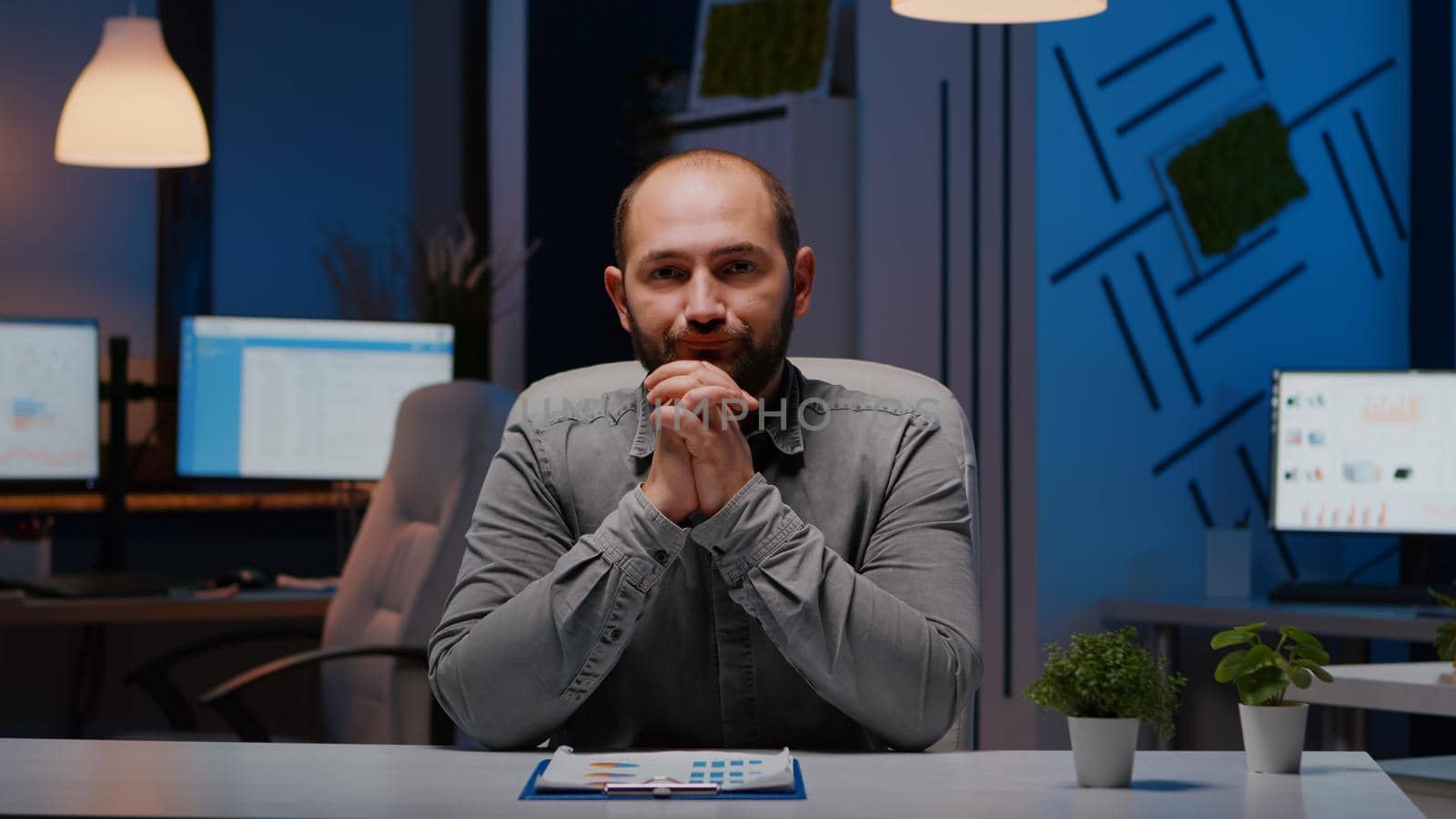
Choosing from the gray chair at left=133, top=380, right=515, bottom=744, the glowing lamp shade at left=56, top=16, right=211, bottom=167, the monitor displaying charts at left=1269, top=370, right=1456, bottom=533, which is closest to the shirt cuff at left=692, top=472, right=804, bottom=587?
the gray chair at left=133, top=380, right=515, bottom=744

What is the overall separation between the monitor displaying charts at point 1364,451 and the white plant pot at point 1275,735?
2712mm

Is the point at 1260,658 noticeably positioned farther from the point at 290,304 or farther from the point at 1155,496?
the point at 290,304

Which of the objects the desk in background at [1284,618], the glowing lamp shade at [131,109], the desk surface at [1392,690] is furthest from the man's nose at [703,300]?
the glowing lamp shade at [131,109]

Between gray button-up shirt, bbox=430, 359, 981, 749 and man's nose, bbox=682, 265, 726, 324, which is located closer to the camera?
gray button-up shirt, bbox=430, 359, 981, 749

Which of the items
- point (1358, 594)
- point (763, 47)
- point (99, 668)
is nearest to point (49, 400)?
point (99, 668)

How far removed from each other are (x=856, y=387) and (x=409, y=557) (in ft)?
4.20

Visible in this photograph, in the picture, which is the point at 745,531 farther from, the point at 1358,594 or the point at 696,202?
the point at 1358,594

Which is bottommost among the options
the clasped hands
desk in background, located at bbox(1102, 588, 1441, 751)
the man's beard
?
desk in background, located at bbox(1102, 588, 1441, 751)

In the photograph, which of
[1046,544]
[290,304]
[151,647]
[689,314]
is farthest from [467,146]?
[689,314]

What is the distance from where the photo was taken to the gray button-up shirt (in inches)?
66.1

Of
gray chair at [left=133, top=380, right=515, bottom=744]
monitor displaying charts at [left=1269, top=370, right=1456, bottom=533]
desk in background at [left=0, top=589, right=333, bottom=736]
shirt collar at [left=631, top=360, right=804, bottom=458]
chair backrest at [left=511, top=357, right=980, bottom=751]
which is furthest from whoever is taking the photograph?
desk in background at [left=0, top=589, right=333, bottom=736]

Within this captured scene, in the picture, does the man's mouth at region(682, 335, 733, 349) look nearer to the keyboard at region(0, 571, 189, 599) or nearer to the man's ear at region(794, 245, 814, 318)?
the man's ear at region(794, 245, 814, 318)

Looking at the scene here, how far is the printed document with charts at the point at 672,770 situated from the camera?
54.9 inches

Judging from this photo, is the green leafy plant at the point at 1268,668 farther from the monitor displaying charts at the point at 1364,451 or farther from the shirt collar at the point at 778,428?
the monitor displaying charts at the point at 1364,451
